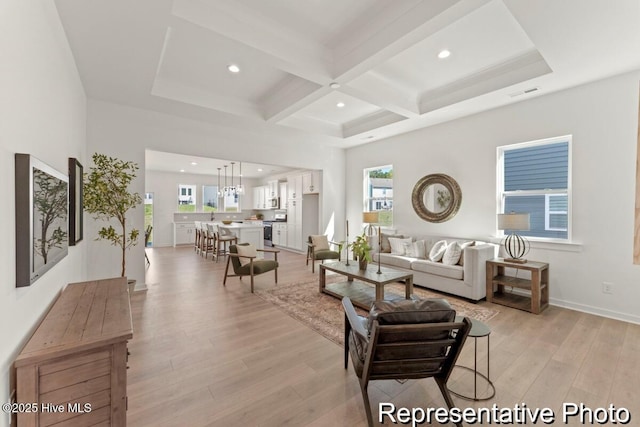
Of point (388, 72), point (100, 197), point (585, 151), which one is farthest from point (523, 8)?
point (100, 197)

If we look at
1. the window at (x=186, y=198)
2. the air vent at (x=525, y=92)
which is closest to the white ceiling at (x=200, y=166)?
the window at (x=186, y=198)

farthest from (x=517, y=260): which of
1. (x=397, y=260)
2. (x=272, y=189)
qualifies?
(x=272, y=189)

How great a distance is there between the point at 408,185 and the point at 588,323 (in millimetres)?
3401

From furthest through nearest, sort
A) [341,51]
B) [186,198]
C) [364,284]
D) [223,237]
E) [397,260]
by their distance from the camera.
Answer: [186,198] → [223,237] → [397,260] → [364,284] → [341,51]

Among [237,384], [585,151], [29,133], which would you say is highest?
[585,151]

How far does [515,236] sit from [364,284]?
238cm

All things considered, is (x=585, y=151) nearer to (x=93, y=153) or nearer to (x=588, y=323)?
(x=588, y=323)

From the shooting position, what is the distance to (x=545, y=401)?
193cm

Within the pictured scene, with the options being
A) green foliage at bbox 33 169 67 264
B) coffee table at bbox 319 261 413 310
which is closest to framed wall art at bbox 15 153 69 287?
green foliage at bbox 33 169 67 264

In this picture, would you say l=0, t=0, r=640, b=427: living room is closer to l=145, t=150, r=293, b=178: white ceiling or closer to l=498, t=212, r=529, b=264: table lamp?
l=498, t=212, r=529, b=264: table lamp

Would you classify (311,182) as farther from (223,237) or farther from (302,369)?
(302,369)

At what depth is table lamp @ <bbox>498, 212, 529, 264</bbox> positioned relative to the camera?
362 cm

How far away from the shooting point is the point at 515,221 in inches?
144

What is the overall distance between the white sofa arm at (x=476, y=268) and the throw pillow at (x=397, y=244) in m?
1.36
